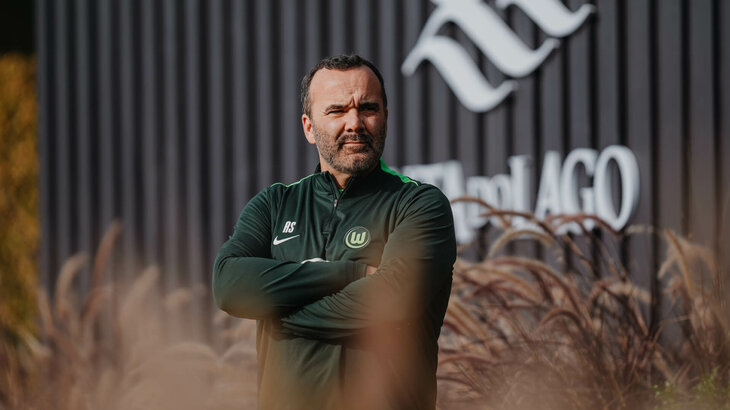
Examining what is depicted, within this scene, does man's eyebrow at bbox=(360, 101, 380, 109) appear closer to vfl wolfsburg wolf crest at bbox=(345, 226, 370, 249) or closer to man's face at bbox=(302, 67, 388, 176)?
man's face at bbox=(302, 67, 388, 176)

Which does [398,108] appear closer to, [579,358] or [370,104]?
[579,358]

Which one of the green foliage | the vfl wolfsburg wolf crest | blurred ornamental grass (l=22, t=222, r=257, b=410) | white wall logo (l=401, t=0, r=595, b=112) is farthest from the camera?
the green foliage

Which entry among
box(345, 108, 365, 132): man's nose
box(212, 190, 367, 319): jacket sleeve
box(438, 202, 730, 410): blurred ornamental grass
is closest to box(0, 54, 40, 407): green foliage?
box(438, 202, 730, 410): blurred ornamental grass

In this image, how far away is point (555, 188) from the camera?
15.2ft

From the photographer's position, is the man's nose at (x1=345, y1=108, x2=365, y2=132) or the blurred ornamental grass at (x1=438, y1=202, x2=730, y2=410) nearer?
the man's nose at (x1=345, y1=108, x2=365, y2=132)

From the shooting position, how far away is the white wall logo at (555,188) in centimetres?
442

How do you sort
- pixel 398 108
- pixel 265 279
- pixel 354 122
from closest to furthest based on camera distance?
pixel 354 122, pixel 265 279, pixel 398 108

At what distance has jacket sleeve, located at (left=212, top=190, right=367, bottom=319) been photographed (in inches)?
75.2

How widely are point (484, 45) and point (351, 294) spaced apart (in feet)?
10.9

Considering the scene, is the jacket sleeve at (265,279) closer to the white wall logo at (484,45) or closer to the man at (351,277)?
the man at (351,277)

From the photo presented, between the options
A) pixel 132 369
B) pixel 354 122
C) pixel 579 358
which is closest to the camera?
pixel 354 122

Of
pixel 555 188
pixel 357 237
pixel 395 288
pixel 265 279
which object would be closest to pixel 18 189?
pixel 555 188

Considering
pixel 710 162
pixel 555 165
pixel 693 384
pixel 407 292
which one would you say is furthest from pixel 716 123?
pixel 407 292

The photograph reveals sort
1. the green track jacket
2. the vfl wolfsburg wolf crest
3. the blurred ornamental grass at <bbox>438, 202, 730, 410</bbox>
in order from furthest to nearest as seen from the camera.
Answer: the blurred ornamental grass at <bbox>438, 202, 730, 410</bbox> < the vfl wolfsburg wolf crest < the green track jacket
